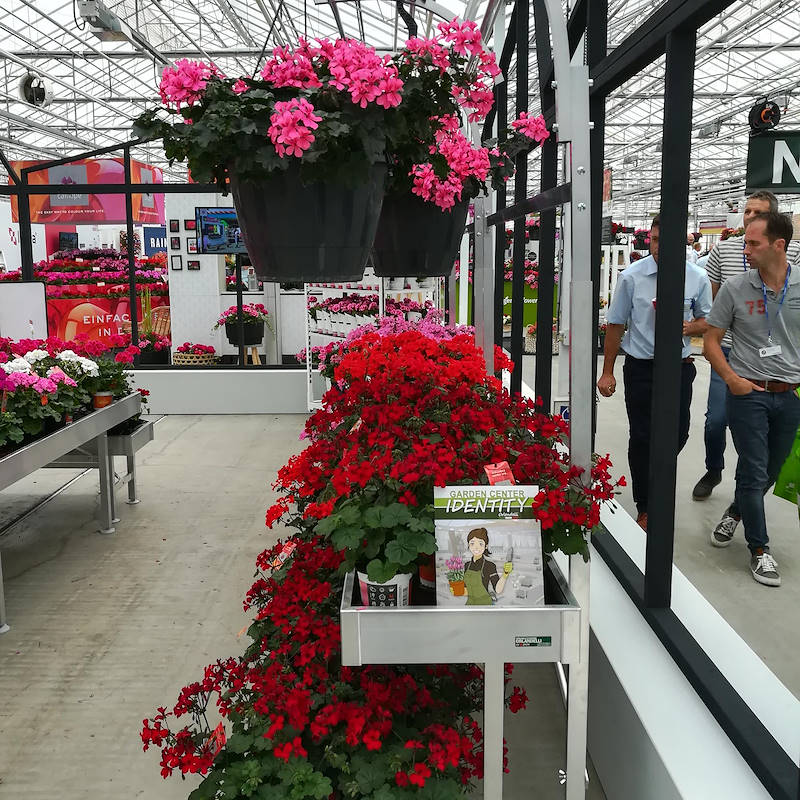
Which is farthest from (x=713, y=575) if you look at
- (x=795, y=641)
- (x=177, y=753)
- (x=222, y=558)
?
(x=177, y=753)

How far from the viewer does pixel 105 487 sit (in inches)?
179

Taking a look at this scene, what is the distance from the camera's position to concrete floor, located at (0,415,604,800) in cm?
238

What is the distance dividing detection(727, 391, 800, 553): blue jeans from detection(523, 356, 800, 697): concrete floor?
0.30 meters

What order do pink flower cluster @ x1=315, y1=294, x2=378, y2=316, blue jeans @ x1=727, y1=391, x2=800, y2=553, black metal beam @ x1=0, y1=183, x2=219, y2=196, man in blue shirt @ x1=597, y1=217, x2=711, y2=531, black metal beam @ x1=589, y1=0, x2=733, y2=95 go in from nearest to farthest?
black metal beam @ x1=589, y1=0, x2=733, y2=95 < blue jeans @ x1=727, y1=391, x2=800, y2=553 < man in blue shirt @ x1=597, y1=217, x2=711, y2=531 < pink flower cluster @ x1=315, y1=294, x2=378, y2=316 < black metal beam @ x1=0, y1=183, x2=219, y2=196

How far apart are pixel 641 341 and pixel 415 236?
2114mm

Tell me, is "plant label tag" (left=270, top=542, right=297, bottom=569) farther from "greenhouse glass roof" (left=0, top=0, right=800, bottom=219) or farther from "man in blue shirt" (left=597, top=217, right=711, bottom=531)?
"greenhouse glass roof" (left=0, top=0, right=800, bottom=219)

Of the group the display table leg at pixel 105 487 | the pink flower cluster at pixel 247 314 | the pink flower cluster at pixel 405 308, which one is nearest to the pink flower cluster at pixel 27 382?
the display table leg at pixel 105 487

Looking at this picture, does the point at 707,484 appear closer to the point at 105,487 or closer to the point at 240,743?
the point at 105,487

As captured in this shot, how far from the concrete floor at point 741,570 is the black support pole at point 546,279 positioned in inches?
41.4

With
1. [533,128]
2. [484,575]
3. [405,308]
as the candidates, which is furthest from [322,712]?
[405,308]

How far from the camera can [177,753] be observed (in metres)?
1.69

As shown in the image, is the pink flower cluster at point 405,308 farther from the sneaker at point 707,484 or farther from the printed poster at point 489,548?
the printed poster at point 489,548

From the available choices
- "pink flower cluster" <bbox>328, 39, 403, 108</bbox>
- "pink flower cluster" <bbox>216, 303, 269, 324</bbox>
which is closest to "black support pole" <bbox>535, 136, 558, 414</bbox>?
"pink flower cluster" <bbox>328, 39, 403, 108</bbox>

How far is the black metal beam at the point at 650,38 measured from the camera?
1.79 meters
